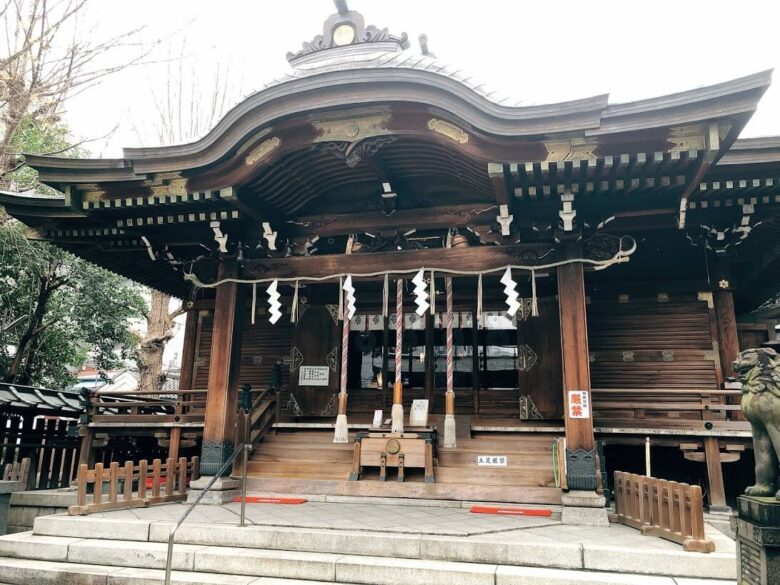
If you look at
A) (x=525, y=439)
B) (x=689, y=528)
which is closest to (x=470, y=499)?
(x=525, y=439)

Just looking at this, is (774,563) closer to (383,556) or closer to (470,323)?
(383,556)

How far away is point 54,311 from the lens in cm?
1544

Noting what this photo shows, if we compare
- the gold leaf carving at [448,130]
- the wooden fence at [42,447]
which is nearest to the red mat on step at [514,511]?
the gold leaf carving at [448,130]

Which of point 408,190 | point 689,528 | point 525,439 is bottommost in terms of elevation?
point 689,528

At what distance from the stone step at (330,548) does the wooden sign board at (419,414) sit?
3.80m

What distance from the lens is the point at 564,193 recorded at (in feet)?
24.6

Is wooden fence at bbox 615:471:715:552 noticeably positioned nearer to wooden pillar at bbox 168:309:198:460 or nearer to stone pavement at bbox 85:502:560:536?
stone pavement at bbox 85:502:560:536

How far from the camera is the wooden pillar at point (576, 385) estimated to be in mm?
7254

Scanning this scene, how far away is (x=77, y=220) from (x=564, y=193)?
804cm

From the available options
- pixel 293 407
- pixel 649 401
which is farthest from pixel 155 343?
pixel 649 401

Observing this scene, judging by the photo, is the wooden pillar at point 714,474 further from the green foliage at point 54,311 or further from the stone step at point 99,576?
the green foliage at point 54,311

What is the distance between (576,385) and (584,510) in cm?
157

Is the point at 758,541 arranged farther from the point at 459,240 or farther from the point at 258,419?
the point at 258,419

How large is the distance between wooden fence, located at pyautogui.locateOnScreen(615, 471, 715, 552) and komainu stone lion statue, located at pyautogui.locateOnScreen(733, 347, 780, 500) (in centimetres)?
129
